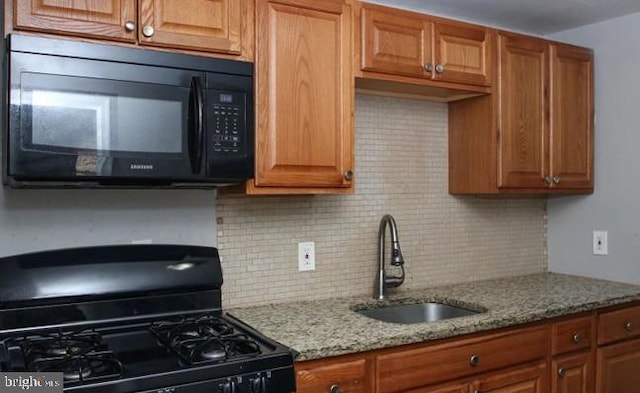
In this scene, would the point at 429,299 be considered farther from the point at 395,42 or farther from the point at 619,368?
the point at 395,42

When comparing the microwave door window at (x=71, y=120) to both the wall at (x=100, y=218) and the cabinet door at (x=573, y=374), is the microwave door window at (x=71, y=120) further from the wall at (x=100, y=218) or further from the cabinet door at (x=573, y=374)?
the cabinet door at (x=573, y=374)

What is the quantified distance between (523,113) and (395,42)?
0.83 meters

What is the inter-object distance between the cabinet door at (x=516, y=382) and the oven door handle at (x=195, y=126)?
1.30m

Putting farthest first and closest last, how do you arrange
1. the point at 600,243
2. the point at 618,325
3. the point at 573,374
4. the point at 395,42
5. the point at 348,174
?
the point at 600,243 → the point at 618,325 → the point at 573,374 → the point at 395,42 → the point at 348,174

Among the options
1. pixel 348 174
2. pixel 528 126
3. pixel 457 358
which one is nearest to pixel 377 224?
pixel 348 174

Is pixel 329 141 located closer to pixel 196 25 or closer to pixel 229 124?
pixel 229 124

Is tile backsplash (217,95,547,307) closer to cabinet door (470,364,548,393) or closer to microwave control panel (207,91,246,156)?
microwave control panel (207,91,246,156)

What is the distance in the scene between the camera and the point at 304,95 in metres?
2.05

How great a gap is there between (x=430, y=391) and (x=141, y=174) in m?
1.24

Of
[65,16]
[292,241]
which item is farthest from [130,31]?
[292,241]

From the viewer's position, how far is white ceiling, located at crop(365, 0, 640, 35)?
2.62m

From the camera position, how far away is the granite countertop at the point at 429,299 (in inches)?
72.4

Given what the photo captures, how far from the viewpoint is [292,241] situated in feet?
7.84

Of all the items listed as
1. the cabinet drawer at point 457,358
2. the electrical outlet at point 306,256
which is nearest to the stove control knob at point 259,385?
the cabinet drawer at point 457,358
